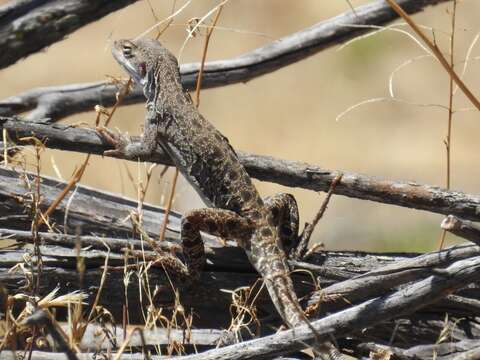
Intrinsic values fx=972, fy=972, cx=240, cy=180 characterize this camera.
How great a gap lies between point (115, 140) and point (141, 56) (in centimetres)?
118

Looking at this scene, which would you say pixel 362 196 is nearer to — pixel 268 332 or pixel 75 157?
pixel 268 332

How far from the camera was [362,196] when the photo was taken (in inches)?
177

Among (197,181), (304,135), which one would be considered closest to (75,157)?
(304,135)

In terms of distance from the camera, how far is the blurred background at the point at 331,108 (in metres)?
11.1

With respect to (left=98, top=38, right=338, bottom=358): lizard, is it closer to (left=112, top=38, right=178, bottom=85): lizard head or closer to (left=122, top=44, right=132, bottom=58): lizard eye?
(left=112, top=38, right=178, bottom=85): lizard head

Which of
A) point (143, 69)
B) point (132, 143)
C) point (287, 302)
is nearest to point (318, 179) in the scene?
point (287, 302)

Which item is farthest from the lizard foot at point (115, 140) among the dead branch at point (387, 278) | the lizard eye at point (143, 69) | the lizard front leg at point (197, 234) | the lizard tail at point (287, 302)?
Answer: the dead branch at point (387, 278)

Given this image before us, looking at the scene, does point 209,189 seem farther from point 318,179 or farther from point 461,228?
point 461,228

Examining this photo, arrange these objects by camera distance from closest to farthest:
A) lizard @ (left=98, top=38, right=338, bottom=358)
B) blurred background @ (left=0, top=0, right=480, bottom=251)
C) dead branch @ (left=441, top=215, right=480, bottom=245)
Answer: dead branch @ (left=441, top=215, right=480, bottom=245) → lizard @ (left=98, top=38, right=338, bottom=358) → blurred background @ (left=0, top=0, right=480, bottom=251)

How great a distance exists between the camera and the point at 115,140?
479 cm

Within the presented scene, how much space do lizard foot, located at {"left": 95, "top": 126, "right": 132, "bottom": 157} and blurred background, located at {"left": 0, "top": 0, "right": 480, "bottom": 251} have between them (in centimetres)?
557

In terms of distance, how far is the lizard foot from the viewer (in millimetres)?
4715

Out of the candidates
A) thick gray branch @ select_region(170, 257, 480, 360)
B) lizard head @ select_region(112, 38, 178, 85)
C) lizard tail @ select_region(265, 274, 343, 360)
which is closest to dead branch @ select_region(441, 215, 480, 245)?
thick gray branch @ select_region(170, 257, 480, 360)

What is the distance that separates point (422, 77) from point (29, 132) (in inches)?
345
